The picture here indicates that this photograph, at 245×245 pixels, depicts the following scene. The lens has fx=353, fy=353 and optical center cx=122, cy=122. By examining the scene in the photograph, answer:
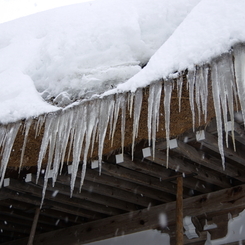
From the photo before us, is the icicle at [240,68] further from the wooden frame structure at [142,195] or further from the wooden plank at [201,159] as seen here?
the wooden plank at [201,159]

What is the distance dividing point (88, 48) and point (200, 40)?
45.3 inches

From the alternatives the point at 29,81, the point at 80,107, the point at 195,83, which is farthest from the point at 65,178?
the point at 195,83

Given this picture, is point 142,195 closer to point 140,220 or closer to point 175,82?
point 140,220

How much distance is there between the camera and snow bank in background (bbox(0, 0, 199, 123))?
2637mm

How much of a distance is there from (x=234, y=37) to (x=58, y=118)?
4.24ft

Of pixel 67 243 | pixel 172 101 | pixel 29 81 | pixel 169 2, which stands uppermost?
pixel 169 2

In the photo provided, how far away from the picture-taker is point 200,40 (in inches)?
83.3

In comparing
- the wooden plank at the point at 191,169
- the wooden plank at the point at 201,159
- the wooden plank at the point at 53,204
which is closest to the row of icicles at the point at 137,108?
the wooden plank at the point at 201,159

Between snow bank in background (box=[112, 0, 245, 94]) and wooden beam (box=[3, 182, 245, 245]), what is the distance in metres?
2.28

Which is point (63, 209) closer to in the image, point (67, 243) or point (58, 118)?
point (67, 243)

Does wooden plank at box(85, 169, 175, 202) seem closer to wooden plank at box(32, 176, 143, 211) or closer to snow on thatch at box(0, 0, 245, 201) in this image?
wooden plank at box(32, 176, 143, 211)

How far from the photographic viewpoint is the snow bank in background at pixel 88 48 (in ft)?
8.65

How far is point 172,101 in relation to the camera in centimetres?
229

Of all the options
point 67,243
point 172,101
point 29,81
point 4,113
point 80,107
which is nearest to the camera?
point 172,101
